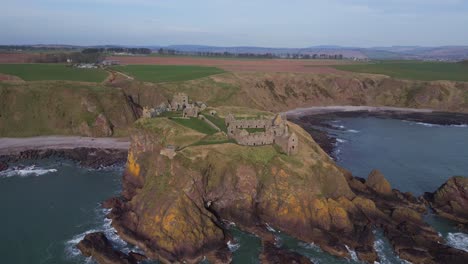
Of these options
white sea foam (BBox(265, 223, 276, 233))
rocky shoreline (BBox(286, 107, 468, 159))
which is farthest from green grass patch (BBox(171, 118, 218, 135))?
rocky shoreline (BBox(286, 107, 468, 159))

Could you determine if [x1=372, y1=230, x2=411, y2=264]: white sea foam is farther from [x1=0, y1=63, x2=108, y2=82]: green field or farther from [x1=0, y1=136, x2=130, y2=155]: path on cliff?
[x1=0, y1=63, x2=108, y2=82]: green field

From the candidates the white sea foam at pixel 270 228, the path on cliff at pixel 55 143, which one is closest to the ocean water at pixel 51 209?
the path on cliff at pixel 55 143

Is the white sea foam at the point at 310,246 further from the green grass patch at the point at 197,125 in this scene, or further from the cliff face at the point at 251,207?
the green grass patch at the point at 197,125

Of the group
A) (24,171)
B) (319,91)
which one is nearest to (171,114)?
(24,171)

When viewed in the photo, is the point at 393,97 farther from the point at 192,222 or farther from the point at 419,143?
the point at 192,222

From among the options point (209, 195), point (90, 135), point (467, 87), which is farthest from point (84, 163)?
point (467, 87)
